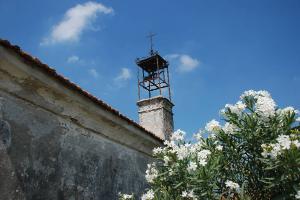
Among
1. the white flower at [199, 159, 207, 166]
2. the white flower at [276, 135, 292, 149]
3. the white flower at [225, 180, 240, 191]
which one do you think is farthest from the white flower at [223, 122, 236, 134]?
the white flower at [276, 135, 292, 149]

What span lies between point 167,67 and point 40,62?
51.9 ft

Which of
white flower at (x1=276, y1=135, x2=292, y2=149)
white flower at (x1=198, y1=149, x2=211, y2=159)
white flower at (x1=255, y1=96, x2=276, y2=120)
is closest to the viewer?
white flower at (x1=276, y1=135, x2=292, y2=149)

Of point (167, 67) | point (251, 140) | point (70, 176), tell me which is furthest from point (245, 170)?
point (167, 67)

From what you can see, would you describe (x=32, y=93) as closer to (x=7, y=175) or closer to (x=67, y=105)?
(x=67, y=105)

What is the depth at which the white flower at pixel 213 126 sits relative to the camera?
4.21 m

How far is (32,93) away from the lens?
187 inches

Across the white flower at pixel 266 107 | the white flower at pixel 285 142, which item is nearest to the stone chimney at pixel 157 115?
the white flower at pixel 266 107

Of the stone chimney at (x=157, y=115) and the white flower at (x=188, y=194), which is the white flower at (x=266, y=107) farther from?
the stone chimney at (x=157, y=115)

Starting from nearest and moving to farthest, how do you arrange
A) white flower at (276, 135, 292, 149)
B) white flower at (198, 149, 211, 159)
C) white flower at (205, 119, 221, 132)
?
white flower at (276, 135, 292, 149) < white flower at (198, 149, 211, 159) < white flower at (205, 119, 221, 132)

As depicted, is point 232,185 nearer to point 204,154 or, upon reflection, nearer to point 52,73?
point 204,154

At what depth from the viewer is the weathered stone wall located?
14.2 feet

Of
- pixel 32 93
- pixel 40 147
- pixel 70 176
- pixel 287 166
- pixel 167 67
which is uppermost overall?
pixel 167 67

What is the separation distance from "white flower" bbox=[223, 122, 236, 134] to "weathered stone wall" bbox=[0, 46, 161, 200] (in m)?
2.41

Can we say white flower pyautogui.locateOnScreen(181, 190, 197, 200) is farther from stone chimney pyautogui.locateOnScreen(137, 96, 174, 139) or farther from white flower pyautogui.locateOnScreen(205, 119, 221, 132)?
stone chimney pyautogui.locateOnScreen(137, 96, 174, 139)
